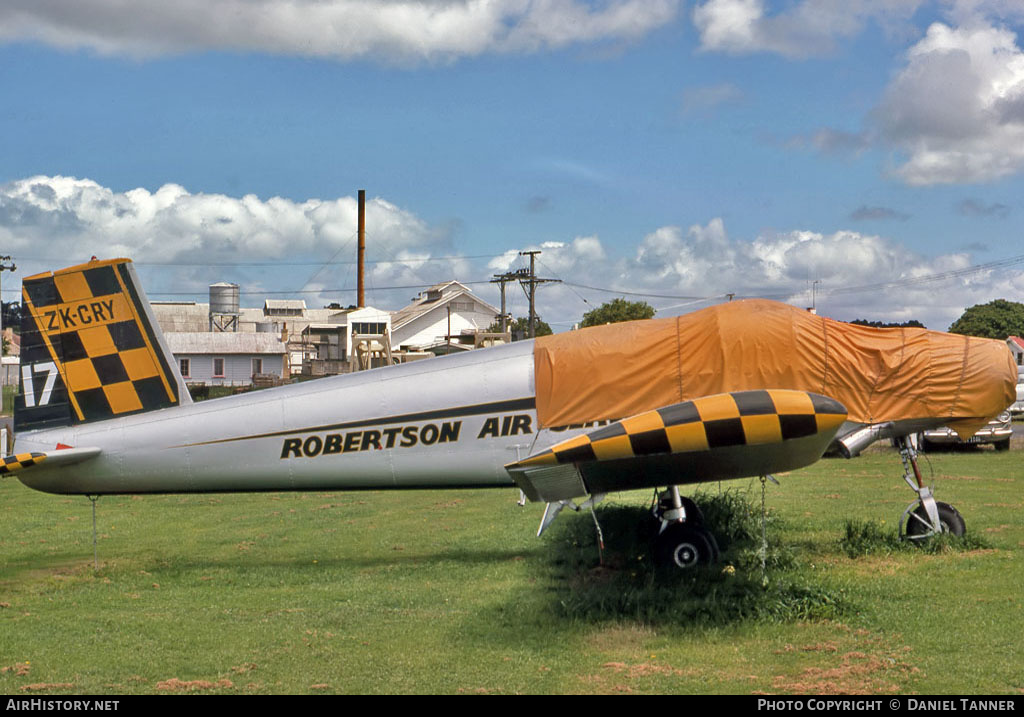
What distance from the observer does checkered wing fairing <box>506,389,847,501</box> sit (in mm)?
6941

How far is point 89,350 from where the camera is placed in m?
11.2

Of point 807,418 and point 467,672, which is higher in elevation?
point 807,418

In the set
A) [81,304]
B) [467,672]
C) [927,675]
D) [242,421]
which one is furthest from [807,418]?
[81,304]

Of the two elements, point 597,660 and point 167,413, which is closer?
point 597,660

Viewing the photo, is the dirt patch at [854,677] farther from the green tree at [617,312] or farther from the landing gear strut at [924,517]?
the green tree at [617,312]

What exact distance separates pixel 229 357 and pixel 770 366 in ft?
204

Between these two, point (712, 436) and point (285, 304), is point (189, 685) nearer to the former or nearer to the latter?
point (712, 436)

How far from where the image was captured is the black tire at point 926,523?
34.1ft

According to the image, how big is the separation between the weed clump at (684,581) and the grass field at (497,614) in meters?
0.03

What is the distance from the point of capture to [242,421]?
35.3 feet

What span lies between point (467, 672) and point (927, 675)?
3.09 meters

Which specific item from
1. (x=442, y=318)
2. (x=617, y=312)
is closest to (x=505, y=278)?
(x=617, y=312)

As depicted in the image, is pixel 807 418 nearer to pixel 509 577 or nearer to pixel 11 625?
pixel 509 577

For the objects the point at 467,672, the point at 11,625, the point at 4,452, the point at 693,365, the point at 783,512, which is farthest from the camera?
the point at 4,452
